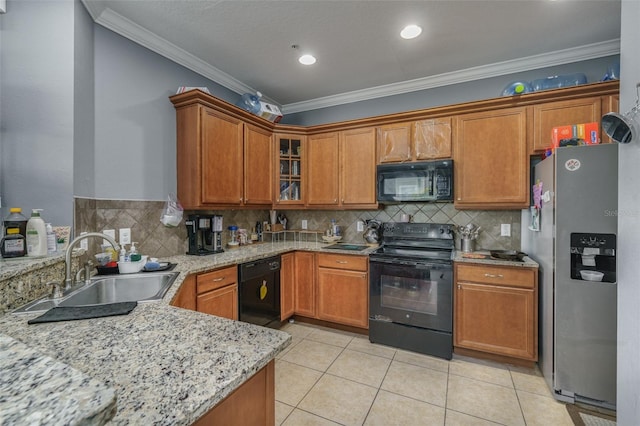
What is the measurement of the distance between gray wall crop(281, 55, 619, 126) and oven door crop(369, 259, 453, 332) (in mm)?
1798

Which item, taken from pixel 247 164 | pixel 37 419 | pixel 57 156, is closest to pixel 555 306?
pixel 37 419

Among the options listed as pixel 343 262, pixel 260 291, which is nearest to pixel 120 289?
pixel 260 291

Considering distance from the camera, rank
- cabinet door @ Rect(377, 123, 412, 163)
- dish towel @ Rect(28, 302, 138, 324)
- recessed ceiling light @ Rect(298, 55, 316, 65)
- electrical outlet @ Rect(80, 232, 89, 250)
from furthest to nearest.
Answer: cabinet door @ Rect(377, 123, 412, 163) → recessed ceiling light @ Rect(298, 55, 316, 65) → electrical outlet @ Rect(80, 232, 89, 250) → dish towel @ Rect(28, 302, 138, 324)

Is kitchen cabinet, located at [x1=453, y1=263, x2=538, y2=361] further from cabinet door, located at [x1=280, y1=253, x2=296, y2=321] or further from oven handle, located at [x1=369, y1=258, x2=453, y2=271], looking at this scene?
cabinet door, located at [x1=280, y1=253, x2=296, y2=321]

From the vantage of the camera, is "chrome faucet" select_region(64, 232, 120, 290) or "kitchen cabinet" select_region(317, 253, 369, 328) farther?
"kitchen cabinet" select_region(317, 253, 369, 328)

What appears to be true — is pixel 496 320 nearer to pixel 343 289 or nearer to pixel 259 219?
pixel 343 289

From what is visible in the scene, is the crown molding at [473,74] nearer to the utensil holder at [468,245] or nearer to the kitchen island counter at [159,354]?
the utensil holder at [468,245]

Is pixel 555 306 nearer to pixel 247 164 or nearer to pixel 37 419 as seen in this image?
pixel 37 419

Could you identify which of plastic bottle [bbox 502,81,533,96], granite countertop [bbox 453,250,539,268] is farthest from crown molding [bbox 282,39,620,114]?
granite countertop [bbox 453,250,539,268]

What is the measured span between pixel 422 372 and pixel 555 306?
105 centimetres

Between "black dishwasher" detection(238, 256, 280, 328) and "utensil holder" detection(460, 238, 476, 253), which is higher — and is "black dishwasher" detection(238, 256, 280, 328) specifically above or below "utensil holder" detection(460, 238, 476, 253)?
below

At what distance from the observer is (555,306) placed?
6.33 ft

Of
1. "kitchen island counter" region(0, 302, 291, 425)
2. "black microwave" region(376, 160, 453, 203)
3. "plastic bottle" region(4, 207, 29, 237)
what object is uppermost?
"black microwave" region(376, 160, 453, 203)

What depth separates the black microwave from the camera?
2.72m
